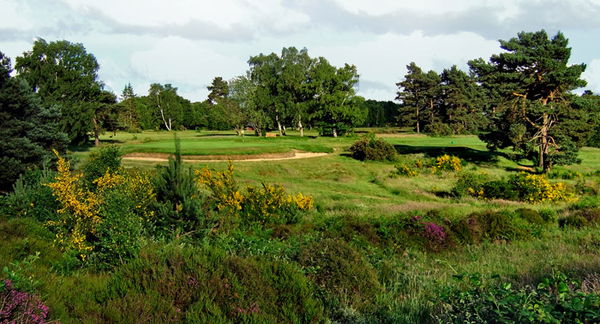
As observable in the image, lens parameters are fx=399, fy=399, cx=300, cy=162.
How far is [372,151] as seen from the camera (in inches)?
1510

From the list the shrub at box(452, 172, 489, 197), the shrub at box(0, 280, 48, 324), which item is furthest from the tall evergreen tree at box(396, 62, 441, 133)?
the shrub at box(0, 280, 48, 324)

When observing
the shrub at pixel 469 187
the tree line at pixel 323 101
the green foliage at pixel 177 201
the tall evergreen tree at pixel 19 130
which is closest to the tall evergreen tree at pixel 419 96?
the tree line at pixel 323 101

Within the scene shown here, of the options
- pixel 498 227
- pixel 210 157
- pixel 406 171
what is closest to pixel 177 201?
pixel 498 227

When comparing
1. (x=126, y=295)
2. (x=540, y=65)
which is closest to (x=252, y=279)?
(x=126, y=295)

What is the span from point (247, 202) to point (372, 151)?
26706 mm

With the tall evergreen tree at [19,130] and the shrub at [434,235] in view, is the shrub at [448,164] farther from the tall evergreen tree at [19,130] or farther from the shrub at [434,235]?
the tall evergreen tree at [19,130]

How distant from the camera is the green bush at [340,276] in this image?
5.14 m

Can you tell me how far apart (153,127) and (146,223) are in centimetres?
8806

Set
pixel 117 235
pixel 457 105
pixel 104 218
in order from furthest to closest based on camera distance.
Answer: pixel 457 105
pixel 104 218
pixel 117 235

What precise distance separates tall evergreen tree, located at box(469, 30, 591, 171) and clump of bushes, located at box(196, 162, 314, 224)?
2592cm

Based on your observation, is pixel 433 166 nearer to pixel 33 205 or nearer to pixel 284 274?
pixel 33 205

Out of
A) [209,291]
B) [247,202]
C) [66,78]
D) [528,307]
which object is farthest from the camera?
[66,78]

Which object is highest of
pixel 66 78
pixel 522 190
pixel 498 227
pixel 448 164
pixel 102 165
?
pixel 66 78

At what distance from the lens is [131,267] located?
17.3 feet
